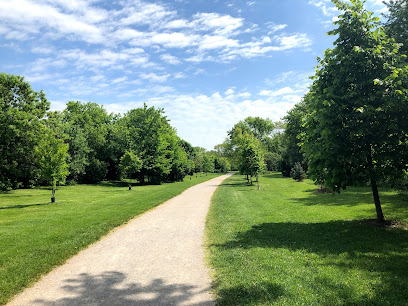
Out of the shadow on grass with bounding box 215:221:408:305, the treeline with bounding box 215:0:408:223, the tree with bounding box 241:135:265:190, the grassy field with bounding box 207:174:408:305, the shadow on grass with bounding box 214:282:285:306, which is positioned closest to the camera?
the shadow on grass with bounding box 214:282:285:306

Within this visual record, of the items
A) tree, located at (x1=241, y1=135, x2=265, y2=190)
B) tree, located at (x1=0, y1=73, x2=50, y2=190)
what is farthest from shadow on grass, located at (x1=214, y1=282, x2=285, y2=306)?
tree, located at (x1=241, y1=135, x2=265, y2=190)

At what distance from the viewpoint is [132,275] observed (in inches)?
223

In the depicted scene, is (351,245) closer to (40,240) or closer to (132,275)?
(132,275)

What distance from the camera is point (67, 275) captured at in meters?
5.77

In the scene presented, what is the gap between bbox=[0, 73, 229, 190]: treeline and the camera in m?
20.0

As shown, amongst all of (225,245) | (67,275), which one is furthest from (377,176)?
(67,275)

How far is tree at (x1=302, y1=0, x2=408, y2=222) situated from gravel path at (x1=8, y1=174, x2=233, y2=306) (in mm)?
5096

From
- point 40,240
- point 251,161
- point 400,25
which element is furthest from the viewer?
point 251,161

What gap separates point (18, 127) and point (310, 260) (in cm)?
2317

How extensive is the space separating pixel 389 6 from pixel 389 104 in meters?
9.88

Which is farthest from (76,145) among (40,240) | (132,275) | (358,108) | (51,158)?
(358,108)

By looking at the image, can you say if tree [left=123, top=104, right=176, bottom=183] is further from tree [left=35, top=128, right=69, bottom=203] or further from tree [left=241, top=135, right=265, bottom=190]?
tree [left=35, top=128, right=69, bottom=203]

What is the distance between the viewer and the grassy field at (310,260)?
440 cm

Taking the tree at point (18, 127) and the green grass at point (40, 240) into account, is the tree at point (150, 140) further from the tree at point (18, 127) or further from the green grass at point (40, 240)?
the green grass at point (40, 240)
